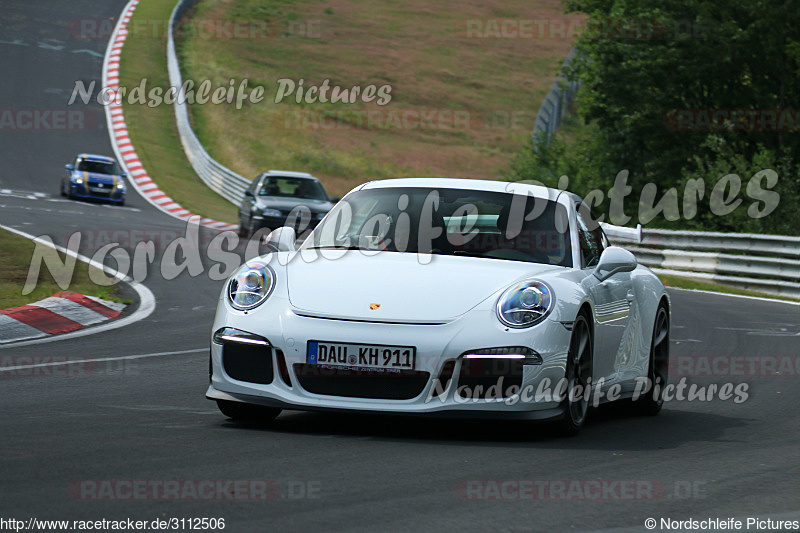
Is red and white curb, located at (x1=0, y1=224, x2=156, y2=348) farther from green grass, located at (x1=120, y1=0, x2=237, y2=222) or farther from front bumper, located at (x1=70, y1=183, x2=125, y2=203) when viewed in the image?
green grass, located at (x1=120, y1=0, x2=237, y2=222)

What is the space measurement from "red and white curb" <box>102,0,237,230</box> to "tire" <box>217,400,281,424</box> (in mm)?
22912

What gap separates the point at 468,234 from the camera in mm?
7633

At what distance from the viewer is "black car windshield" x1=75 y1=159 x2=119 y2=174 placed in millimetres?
32438

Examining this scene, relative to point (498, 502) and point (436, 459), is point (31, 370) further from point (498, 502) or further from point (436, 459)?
point (498, 502)

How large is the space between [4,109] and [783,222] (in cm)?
2753

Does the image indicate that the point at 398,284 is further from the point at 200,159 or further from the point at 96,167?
the point at 200,159

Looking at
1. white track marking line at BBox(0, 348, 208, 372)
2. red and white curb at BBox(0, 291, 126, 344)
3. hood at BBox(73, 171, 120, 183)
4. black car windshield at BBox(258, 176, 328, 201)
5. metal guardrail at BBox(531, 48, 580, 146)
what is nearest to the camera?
white track marking line at BBox(0, 348, 208, 372)

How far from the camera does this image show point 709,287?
22859mm

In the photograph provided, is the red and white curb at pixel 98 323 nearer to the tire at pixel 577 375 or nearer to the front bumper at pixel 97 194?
the tire at pixel 577 375

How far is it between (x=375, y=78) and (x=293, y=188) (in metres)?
33.2

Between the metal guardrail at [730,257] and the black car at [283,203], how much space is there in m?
6.52

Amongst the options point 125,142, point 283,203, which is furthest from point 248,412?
point 125,142

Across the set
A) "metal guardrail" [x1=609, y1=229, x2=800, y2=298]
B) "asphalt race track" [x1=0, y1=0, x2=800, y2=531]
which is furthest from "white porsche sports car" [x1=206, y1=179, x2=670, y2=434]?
"metal guardrail" [x1=609, y1=229, x2=800, y2=298]

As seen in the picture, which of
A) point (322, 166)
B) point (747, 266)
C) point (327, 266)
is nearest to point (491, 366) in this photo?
point (327, 266)
